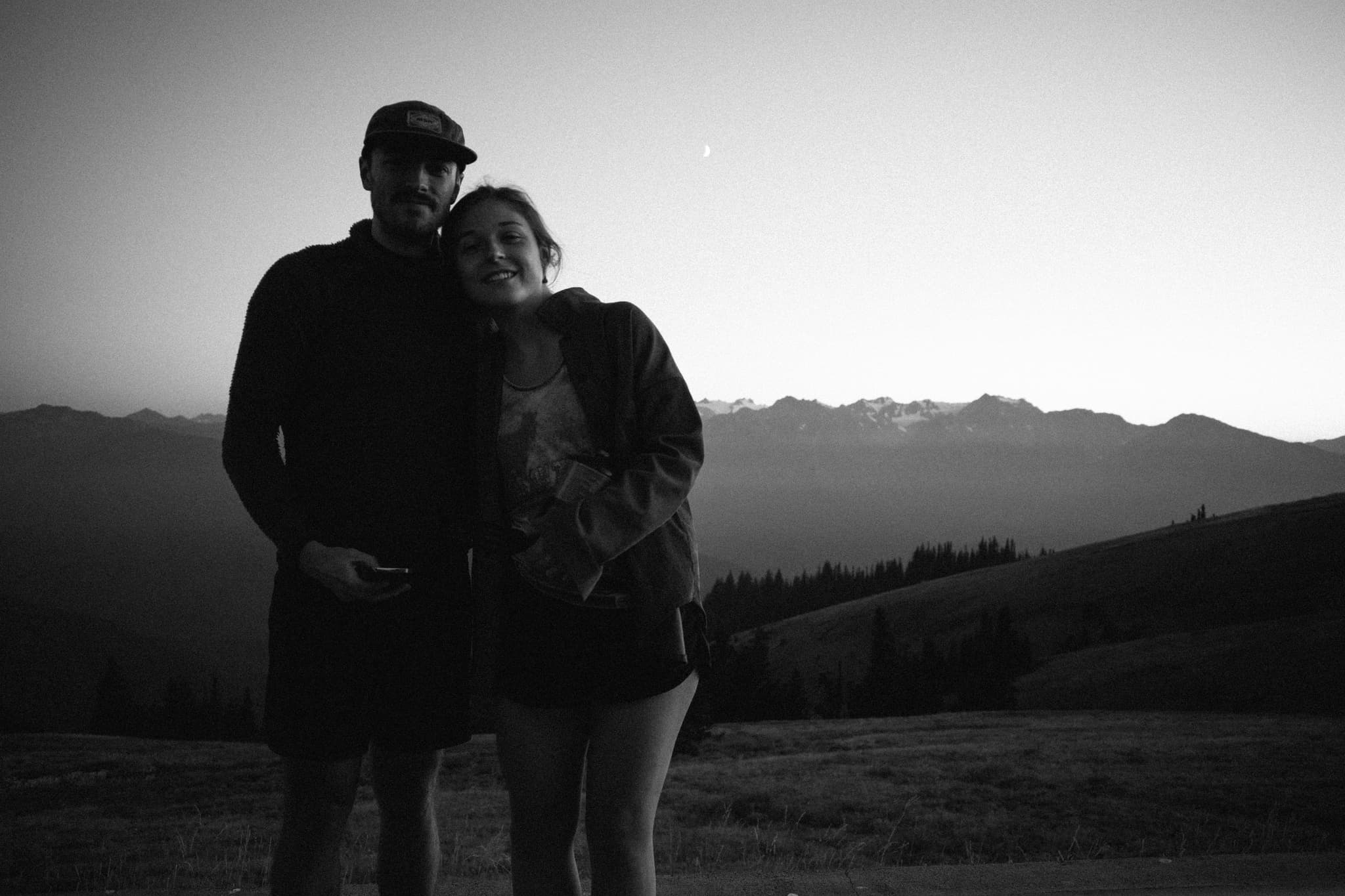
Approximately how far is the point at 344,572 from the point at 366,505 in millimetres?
320

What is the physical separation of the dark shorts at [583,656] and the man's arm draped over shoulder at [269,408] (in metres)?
0.81

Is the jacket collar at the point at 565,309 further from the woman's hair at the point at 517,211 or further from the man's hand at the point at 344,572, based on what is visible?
the man's hand at the point at 344,572

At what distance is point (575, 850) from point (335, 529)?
20.1 ft

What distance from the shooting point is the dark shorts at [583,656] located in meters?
2.53

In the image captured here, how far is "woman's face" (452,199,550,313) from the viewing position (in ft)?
9.25

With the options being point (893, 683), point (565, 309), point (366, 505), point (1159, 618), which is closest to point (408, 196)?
point (565, 309)

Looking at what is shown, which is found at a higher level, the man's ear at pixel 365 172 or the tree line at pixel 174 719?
the man's ear at pixel 365 172

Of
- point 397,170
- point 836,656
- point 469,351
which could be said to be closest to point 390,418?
point 469,351

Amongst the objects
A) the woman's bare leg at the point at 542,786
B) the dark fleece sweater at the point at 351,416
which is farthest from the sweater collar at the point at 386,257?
the woman's bare leg at the point at 542,786

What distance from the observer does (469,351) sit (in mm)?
3074

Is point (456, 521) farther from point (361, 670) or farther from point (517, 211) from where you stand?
point (517, 211)

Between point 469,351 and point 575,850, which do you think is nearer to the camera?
point 469,351

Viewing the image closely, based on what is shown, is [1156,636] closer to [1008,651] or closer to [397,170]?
[1008,651]

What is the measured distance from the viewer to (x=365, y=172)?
3174 millimetres
